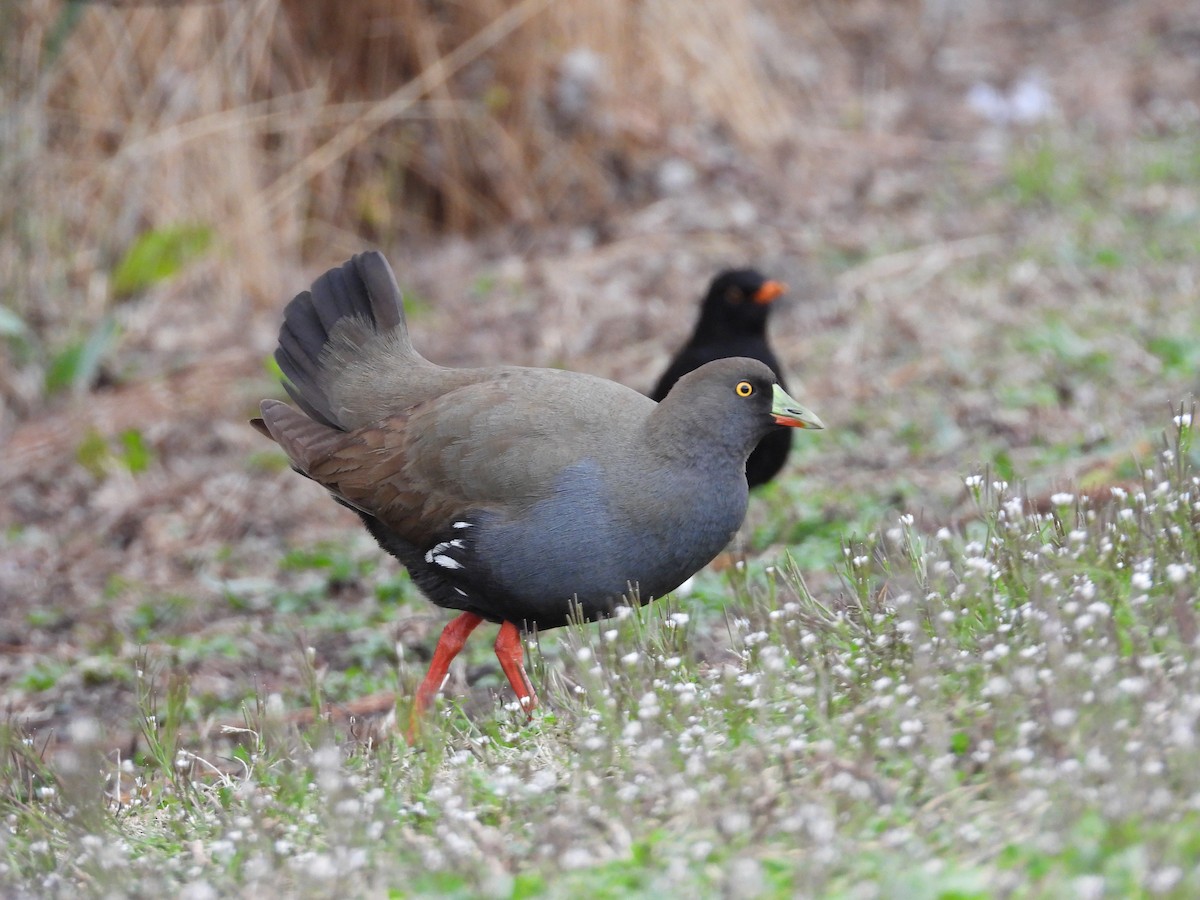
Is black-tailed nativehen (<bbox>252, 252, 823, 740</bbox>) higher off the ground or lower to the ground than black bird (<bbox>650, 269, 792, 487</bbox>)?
lower

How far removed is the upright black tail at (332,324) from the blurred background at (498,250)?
1.17 metres

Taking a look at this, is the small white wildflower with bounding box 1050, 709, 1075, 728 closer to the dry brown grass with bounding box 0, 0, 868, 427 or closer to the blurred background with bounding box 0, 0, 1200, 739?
the blurred background with bounding box 0, 0, 1200, 739

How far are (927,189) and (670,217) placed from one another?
188cm

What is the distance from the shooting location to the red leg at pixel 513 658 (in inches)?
191

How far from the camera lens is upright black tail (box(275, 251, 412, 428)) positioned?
571 cm

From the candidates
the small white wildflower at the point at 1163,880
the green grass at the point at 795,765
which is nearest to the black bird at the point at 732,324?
the green grass at the point at 795,765

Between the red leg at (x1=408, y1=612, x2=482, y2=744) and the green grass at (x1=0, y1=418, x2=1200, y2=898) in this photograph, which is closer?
the green grass at (x1=0, y1=418, x2=1200, y2=898)

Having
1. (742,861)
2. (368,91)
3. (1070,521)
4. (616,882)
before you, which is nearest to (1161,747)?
(742,861)

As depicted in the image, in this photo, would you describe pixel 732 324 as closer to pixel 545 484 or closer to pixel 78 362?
pixel 545 484

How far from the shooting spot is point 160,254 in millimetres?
9453

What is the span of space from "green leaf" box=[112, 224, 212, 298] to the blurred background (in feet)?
0.08

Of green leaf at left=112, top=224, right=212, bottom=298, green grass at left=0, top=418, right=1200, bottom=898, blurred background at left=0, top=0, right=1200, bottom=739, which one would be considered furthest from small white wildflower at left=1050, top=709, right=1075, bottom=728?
green leaf at left=112, top=224, right=212, bottom=298

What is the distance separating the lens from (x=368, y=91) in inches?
423

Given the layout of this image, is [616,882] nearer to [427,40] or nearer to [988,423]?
[988,423]
